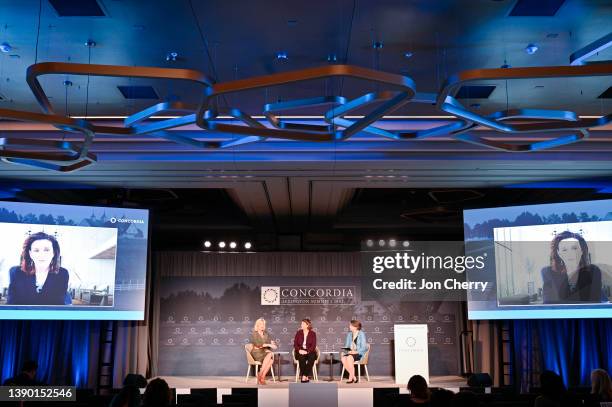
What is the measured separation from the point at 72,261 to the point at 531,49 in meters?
7.91

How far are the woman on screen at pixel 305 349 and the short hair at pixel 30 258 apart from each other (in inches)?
225

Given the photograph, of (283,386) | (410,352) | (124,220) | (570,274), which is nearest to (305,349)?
(283,386)

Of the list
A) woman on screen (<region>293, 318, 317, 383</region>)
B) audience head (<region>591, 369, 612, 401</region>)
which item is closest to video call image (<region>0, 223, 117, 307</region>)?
Result: woman on screen (<region>293, 318, 317, 383</region>)

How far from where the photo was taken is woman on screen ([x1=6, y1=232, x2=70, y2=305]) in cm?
1029

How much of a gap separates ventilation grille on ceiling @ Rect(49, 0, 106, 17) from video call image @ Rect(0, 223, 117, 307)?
5372 mm

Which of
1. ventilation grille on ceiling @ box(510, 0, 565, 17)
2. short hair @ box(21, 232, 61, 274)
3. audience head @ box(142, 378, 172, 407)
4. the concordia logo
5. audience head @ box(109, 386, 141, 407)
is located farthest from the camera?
the concordia logo

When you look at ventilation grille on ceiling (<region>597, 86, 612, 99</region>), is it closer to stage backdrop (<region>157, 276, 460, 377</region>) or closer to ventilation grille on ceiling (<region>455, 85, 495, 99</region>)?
ventilation grille on ceiling (<region>455, 85, 495, 99</region>)

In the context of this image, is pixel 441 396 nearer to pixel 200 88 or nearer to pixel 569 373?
pixel 200 88

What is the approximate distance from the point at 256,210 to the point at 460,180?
4.66 m

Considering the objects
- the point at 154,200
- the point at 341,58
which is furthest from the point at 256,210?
the point at 341,58

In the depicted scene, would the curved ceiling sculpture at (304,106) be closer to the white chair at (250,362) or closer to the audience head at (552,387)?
the audience head at (552,387)

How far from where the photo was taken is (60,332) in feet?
40.4

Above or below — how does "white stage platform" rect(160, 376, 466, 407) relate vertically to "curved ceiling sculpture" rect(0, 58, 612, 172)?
below

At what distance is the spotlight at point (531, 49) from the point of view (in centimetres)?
682
